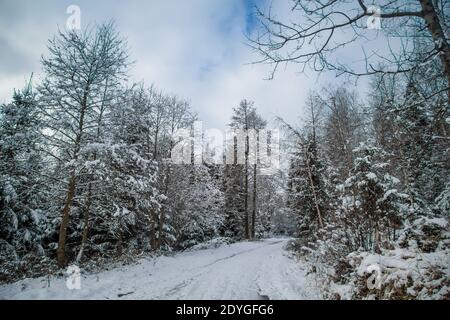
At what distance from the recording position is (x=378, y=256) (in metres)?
6.07

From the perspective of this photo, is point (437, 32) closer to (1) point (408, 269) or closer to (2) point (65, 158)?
(1) point (408, 269)

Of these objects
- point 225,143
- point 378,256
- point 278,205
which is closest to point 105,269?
point 378,256

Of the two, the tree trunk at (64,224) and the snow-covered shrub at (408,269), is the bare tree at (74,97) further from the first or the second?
the snow-covered shrub at (408,269)

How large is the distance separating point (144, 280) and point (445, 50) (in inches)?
367

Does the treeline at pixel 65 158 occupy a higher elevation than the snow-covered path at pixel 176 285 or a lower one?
higher

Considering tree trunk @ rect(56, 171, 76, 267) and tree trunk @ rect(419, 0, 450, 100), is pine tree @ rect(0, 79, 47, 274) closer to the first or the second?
tree trunk @ rect(56, 171, 76, 267)
